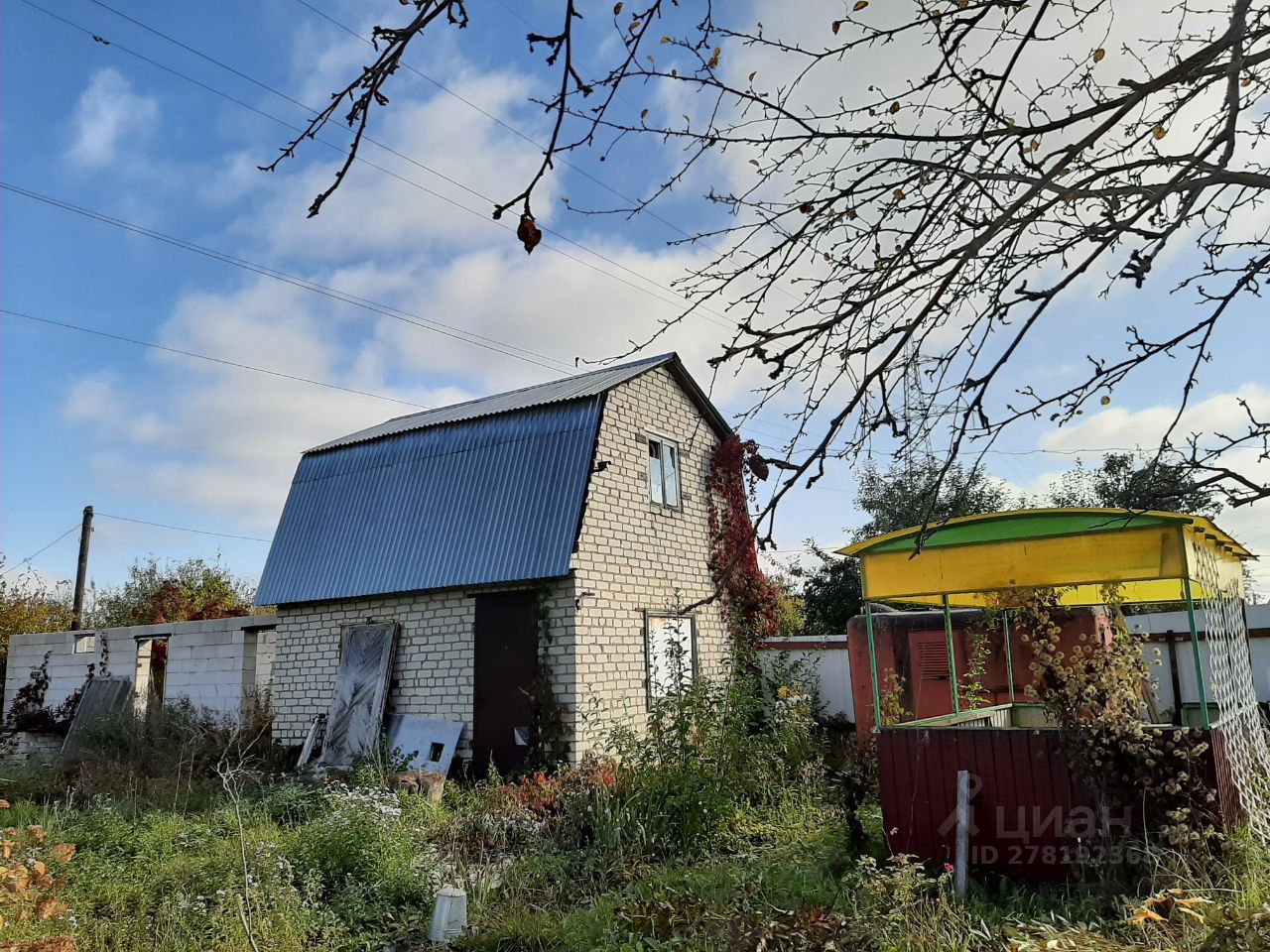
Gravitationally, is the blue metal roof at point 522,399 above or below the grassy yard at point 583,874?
above

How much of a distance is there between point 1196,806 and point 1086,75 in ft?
15.4

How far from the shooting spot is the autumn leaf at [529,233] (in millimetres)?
2119

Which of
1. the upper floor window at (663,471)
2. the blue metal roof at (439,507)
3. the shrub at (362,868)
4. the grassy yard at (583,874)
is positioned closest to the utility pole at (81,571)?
the blue metal roof at (439,507)

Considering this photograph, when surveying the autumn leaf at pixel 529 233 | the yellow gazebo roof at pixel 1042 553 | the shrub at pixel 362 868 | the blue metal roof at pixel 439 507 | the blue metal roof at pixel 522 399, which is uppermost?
the blue metal roof at pixel 522 399

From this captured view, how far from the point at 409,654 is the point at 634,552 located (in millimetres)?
3477

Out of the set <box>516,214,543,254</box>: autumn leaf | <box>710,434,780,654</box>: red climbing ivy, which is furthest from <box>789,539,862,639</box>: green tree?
<box>516,214,543,254</box>: autumn leaf

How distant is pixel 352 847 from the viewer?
6.60m

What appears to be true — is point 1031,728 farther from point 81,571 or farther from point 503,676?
point 81,571

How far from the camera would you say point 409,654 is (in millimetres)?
12414

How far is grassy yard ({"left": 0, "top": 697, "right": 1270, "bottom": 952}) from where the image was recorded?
468 centimetres

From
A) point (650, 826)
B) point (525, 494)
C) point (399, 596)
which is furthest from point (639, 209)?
point (399, 596)

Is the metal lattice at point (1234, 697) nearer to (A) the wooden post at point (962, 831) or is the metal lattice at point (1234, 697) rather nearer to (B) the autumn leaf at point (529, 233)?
(A) the wooden post at point (962, 831)

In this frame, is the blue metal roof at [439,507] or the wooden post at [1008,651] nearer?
the wooden post at [1008,651]

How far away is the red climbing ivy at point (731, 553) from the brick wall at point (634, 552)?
0.62 ft
